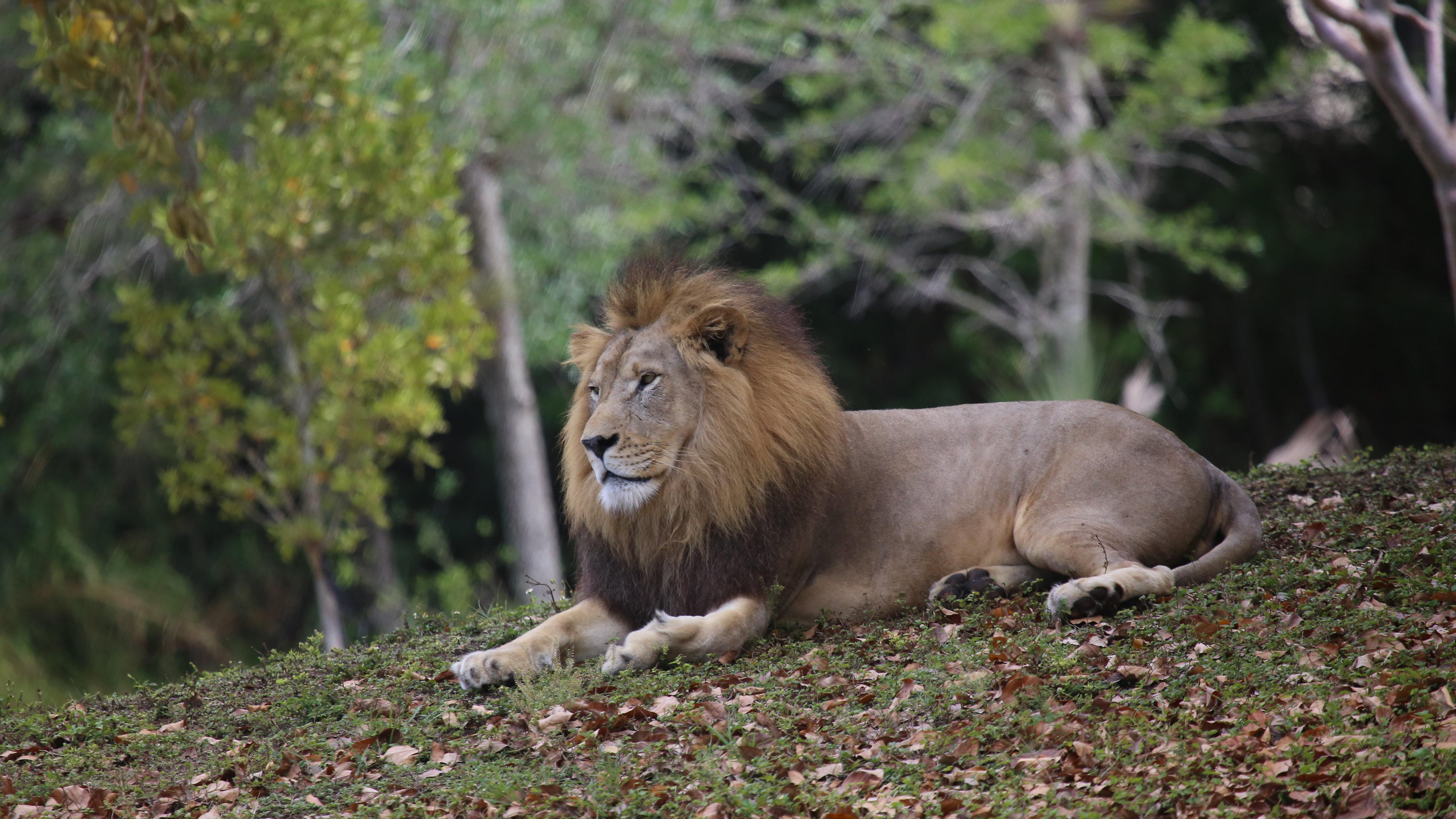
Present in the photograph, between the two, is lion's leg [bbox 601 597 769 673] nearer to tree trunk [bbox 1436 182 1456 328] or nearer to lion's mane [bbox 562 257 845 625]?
lion's mane [bbox 562 257 845 625]

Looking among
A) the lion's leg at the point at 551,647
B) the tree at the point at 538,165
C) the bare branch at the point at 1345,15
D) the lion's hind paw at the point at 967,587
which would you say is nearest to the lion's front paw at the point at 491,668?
the lion's leg at the point at 551,647

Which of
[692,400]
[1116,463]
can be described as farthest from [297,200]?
[1116,463]

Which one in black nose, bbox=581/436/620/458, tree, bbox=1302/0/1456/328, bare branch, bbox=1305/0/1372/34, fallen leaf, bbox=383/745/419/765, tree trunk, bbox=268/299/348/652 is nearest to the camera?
fallen leaf, bbox=383/745/419/765

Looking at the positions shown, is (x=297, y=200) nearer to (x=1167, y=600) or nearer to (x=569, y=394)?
(x=1167, y=600)

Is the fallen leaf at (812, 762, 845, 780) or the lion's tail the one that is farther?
the lion's tail

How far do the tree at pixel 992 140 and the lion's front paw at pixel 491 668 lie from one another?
31.7 ft

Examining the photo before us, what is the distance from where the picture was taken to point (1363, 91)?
16.9 m

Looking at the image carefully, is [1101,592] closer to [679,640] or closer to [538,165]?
[679,640]

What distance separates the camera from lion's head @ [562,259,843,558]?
496 centimetres

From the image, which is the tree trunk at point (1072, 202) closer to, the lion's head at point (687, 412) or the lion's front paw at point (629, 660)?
the lion's head at point (687, 412)

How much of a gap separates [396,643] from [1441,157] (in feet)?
20.2

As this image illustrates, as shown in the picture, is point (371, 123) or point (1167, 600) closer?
point (1167, 600)

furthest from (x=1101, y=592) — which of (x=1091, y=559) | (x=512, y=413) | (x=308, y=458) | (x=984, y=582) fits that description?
(x=512, y=413)

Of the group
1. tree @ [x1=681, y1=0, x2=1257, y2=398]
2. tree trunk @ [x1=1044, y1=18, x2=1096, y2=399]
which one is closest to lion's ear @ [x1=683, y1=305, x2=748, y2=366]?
tree @ [x1=681, y1=0, x2=1257, y2=398]
